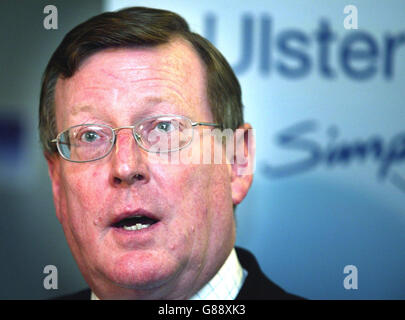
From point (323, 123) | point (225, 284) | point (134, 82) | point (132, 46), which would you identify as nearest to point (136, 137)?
point (134, 82)

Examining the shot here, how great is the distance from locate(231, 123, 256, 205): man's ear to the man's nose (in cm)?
39

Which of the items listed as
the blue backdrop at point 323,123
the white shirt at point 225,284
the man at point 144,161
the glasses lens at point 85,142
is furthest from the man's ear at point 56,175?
the blue backdrop at point 323,123

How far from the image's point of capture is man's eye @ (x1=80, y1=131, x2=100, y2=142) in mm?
1639

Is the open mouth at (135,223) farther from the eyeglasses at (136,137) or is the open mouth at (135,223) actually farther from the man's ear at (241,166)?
the man's ear at (241,166)

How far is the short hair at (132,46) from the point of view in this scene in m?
1.69

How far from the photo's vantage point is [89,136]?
165 centimetres

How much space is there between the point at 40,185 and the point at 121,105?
97cm

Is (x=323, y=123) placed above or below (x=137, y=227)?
above

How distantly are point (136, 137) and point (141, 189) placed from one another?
15cm

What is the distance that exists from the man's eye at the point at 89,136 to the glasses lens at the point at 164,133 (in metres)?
0.14

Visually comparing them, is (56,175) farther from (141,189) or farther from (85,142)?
(141,189)

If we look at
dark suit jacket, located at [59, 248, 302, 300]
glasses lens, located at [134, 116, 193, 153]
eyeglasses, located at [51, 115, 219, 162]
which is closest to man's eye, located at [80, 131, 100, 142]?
eyeglasses, located at [51, 115, 219, 162]

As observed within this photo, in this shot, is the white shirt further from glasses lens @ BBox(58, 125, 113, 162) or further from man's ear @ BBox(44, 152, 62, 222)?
glasses lens @ BBox(58, 125, 113, 162)
